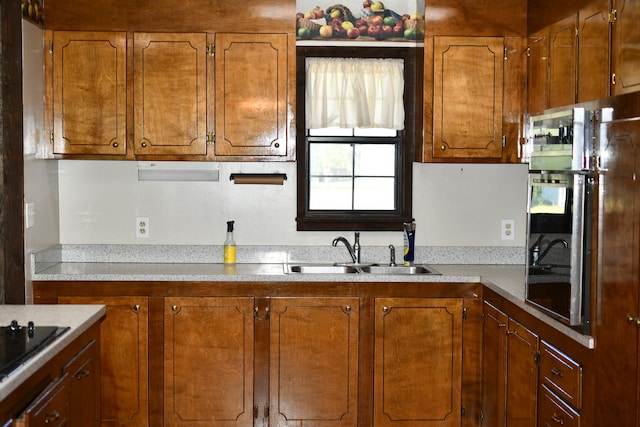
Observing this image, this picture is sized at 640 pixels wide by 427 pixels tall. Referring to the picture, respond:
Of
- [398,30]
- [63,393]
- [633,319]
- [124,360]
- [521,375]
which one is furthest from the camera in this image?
[398,30]

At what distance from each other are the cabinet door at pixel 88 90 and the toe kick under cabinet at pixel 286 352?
82 centimetres

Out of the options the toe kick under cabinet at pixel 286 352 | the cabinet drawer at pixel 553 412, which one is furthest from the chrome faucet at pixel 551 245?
the toe kick under cabinet at pixel 286 352

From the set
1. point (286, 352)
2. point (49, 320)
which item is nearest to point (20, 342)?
point (49, 320)

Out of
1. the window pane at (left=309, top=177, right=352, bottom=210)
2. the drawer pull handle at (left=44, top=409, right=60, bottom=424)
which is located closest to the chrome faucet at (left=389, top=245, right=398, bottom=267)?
the window pane at (left=309, top=177, right=352, bottom=210)

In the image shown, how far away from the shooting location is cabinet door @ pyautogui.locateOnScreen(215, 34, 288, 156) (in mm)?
4371

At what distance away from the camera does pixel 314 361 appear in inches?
165

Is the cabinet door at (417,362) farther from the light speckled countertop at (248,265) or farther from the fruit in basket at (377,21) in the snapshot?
the fruit in basket at (377,21)

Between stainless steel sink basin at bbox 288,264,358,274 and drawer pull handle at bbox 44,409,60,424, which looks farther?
stainless steel sink basin at bbox 288,264,358,274

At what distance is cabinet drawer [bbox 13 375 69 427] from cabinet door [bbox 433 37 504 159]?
2497 millimetres

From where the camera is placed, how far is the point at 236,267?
14.8 feet

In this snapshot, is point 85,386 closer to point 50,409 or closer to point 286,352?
point 50,409

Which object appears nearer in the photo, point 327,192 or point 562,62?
point 562,62

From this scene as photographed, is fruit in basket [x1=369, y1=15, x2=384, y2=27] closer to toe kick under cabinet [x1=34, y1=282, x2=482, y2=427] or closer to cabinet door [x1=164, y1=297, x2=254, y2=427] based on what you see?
toe kick under cabinet [x1=34, y1=282, x2=482, y2=427]

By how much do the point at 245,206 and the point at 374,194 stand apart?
78 centimetres
